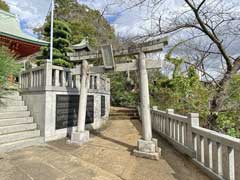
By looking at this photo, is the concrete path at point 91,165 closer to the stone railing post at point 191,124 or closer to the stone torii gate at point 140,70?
the stone torii gate at point 140,70

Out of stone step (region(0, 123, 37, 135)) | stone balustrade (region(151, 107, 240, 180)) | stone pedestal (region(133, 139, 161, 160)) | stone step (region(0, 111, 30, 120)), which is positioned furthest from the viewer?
stone step (region(0, 111, 30, 120))

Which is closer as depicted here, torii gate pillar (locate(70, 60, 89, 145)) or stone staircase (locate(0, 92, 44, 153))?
stone staircase (locate(0, 92, 44, 153))

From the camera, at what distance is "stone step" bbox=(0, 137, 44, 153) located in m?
4.68

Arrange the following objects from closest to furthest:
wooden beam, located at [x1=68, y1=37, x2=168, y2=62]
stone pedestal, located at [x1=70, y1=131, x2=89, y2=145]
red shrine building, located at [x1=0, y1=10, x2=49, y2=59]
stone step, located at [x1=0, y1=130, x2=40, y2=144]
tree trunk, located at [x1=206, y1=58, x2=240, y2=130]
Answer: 1. wooden beam, located at [x1=68, y1=37, x2=168, y2=62]
2. stone step, located at [x1=0, y1=130, x2=40, y2=144]
3. stone pedestal, located at [x1=70, y1=131, x2=89, y2=145]
4. tree trunk, located at [x1=206, y1=58, x2=240, y2=130]
5. red shrine building, located at [x1=0, y1=10, x2=49, y2=59]

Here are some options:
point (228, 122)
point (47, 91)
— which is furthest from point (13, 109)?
point (228, 122)

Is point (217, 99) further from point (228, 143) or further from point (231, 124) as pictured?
point (228, 143)

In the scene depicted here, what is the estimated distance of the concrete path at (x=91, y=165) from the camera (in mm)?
3387

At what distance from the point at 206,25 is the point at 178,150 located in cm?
423

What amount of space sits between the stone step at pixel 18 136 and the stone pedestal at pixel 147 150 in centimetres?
305

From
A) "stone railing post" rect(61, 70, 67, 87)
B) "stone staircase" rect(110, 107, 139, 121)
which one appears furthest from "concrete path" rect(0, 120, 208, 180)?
"stone staircase" rect(110, 107, 139, 121)

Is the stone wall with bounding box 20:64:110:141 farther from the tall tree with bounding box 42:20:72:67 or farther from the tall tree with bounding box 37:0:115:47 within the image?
the tall tree with bounding box 37:0:115:47

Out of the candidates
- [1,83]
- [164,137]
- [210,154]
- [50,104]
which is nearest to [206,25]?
[164,137]

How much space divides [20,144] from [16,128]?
652mm

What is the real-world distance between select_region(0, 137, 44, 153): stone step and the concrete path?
0.23 metres
